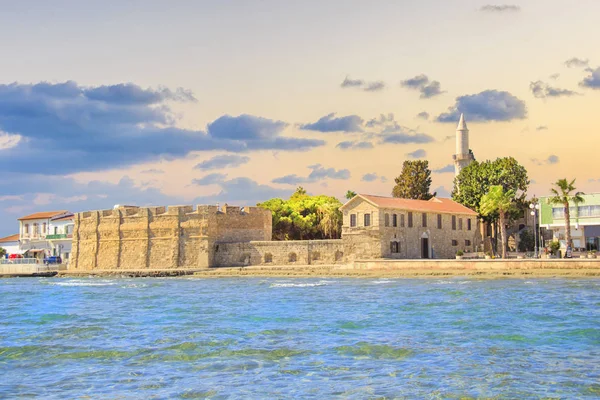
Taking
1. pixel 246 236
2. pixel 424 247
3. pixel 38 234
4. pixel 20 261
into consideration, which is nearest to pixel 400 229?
pixel 424 247

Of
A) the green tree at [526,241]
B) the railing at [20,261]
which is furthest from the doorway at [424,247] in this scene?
the railing at [20,261]

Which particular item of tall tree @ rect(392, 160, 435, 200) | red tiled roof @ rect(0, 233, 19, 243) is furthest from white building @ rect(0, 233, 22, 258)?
tall tree @ rect(392, 160, 435, 200)

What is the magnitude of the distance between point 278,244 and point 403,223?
26.9 feet

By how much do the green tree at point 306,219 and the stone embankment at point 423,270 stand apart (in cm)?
1050

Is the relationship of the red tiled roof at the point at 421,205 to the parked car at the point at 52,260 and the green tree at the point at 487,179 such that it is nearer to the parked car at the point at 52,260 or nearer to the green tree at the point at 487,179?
the green tree at the point at 487,179

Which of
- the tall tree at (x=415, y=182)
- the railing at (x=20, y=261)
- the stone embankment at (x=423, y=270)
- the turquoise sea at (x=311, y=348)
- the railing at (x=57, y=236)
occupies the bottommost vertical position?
the turquoise sea at (x=311, y=348)

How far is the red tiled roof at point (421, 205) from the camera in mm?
45188

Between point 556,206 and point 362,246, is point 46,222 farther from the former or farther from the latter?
point 556,206

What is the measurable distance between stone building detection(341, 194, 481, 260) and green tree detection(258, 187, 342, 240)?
359 inches

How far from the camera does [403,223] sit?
46188mm

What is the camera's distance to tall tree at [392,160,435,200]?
205 feet

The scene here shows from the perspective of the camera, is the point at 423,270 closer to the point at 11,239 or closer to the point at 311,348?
the point at 311,348

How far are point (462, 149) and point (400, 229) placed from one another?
60.8ft

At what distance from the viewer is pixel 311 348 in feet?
46.0
